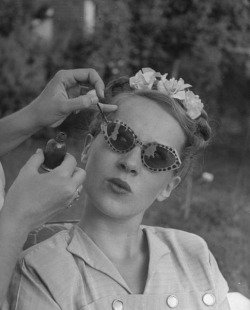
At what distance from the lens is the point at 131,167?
5.75ft

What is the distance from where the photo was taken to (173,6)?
5.97 metres

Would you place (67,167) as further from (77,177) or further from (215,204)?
(215,204)

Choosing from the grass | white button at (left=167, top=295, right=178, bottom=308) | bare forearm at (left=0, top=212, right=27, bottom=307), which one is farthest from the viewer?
the grass

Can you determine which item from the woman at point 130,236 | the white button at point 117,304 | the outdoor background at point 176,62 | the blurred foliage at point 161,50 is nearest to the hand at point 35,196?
the woman at point 130,236

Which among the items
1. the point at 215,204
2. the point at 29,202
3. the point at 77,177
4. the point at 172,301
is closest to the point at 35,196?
the point at 29,202

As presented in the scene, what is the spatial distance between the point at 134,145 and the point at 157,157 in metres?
0.08

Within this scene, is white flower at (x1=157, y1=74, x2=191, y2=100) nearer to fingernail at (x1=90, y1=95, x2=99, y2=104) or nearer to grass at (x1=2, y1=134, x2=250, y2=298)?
fingernail at (x1=90, y1=95, x2=99, y2=104)

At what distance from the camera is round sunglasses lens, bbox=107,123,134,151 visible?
1.78 metres

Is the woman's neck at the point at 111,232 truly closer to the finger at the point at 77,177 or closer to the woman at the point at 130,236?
the woman at the point at 130,236

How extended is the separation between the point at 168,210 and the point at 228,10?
212 centimetres

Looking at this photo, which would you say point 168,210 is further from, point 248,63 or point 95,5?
point 95,5

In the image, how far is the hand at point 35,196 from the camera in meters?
1.42

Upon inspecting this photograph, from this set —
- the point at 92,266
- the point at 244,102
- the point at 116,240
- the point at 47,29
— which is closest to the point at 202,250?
the point at 116,240

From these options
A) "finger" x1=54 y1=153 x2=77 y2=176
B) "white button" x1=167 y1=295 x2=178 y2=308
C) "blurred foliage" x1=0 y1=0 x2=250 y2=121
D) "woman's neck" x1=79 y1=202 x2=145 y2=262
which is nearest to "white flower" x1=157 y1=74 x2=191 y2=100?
"woman's neck" x1=79 y1=202 x2=145 y2=262
